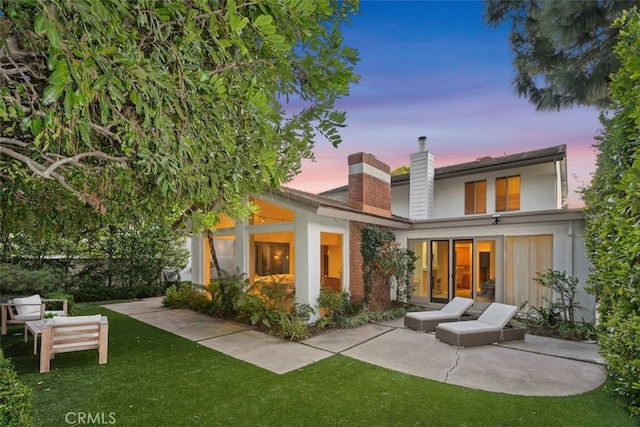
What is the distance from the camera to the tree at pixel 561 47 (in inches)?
278

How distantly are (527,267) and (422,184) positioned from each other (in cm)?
567

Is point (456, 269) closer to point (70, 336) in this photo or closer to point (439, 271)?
point (439, 271)

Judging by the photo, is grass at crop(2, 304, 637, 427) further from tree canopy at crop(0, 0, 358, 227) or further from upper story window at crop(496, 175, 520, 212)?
upper story window at crop(496, 175, 520, 212)

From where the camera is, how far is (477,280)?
11344 mm

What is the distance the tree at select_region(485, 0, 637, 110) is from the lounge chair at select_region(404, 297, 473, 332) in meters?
6.34

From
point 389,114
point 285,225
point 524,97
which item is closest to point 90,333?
point 285,225

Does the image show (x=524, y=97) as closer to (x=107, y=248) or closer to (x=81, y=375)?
(x=81, y=375)

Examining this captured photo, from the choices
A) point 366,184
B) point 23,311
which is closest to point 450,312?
point 366,184

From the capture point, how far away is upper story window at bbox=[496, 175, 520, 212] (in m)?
13.4

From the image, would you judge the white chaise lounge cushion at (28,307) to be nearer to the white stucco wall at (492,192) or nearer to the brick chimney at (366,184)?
the brick chimney at (366,184)

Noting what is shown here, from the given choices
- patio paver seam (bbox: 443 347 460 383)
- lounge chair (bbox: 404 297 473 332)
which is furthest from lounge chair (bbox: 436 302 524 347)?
lounge chair (bbox: 404 297 473 332)

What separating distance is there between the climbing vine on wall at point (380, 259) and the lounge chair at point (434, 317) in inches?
76.8

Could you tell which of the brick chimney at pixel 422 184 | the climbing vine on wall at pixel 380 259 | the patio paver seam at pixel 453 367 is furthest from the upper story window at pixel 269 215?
the brick chimney at pixel 422 184

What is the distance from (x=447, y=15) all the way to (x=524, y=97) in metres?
3.88
